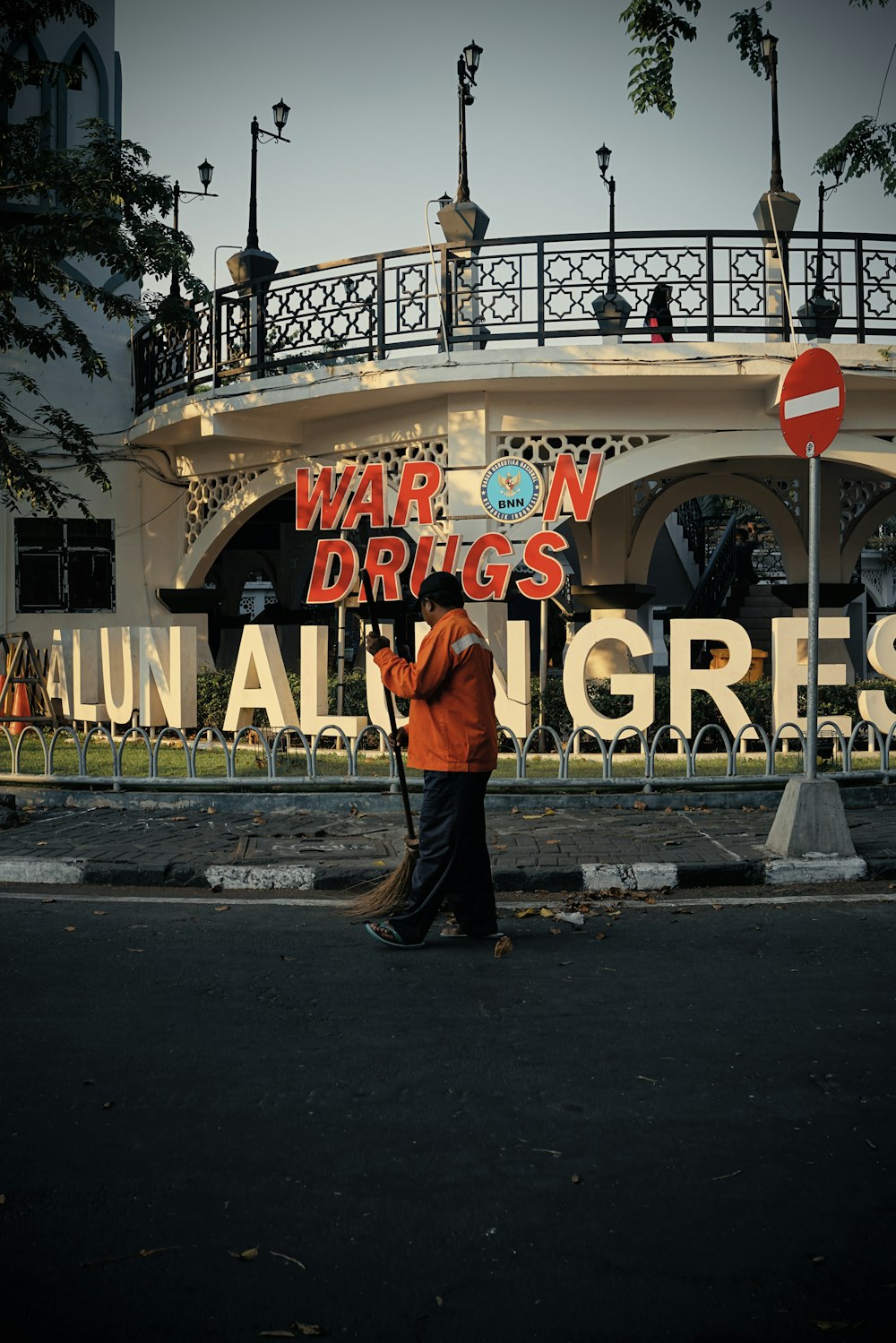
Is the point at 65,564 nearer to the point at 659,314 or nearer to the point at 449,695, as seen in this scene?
the point at 659,314

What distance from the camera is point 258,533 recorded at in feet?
67.4

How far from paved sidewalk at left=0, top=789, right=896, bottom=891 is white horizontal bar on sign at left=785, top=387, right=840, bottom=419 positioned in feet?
9.05

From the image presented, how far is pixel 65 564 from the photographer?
1641cm

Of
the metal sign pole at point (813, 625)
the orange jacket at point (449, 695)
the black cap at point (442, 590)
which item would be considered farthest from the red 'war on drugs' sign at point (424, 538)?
the orange jacket at point (449, 695)

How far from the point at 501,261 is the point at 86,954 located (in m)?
9.38

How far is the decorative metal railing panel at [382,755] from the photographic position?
31.3ft

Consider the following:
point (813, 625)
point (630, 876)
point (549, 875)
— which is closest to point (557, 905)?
point (549, 875)

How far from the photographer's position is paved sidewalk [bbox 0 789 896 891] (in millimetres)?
7094

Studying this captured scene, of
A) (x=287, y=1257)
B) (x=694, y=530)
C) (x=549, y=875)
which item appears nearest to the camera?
(x=287, y=1257)

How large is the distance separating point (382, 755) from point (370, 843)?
16.2 ft

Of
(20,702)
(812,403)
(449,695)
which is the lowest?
(20,702)

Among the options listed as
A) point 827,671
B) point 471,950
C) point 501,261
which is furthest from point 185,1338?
point 501,261

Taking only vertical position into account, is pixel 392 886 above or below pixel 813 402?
below

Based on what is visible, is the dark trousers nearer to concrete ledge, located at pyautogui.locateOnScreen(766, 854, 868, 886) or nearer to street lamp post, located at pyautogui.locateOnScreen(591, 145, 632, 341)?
concrete ledge, located at pyautogui.locateOnScreen(766, 854, 868, 886)
